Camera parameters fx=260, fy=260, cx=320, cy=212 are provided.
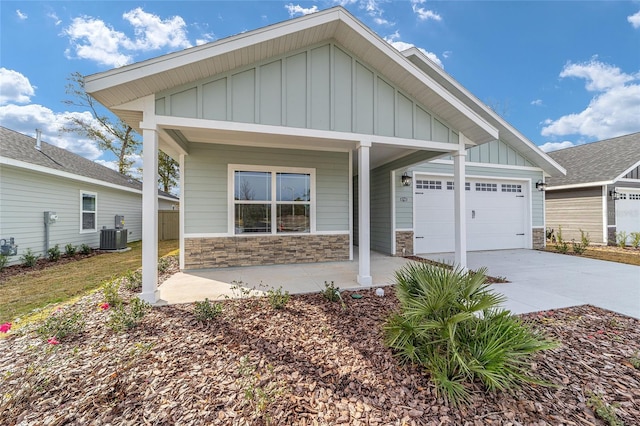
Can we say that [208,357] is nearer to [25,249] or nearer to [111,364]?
[111,364]

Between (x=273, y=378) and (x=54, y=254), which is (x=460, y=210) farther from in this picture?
(x=54, y=254)

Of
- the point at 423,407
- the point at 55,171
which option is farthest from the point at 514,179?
the point at 55,171

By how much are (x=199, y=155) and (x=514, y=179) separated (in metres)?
10.7

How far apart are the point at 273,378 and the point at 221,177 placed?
5.13 metres

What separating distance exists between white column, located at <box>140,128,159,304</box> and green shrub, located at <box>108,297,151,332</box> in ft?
0.88

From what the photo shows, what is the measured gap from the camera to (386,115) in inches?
198

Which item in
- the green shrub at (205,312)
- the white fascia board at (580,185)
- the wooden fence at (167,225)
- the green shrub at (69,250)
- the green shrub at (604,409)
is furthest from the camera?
the wooden fence at (167,225)

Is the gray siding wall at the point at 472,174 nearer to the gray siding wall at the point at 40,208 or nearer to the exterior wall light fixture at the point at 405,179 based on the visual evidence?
the exterior wall light fixture at the point at 405,179

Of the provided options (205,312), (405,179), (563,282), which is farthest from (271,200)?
(563,282)

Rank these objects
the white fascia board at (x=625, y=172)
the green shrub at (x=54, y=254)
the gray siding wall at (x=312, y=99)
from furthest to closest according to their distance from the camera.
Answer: the white fascia board at (x=625, y=172), the green shrub at (x=54, y=254), the gray siding wall at (x=312, y=99)

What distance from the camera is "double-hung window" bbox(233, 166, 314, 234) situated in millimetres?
6523

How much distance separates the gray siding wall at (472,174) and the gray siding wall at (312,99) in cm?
321

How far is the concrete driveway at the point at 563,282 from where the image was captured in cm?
401

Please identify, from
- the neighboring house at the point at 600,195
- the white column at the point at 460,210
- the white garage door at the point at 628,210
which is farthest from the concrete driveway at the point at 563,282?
the white garage door at the point at 628,210
